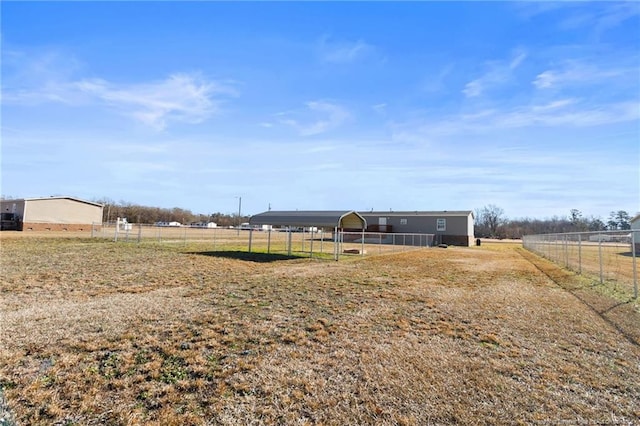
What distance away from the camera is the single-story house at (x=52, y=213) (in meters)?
34.3

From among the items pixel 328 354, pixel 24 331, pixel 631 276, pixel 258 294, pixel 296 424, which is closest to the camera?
pixel 296 424

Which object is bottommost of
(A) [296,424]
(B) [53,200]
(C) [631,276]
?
(A) [296,424]

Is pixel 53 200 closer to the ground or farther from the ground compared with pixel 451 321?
farther from the ground

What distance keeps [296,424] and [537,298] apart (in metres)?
7.64

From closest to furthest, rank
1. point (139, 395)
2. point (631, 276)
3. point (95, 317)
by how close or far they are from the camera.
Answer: point (139, 395) → point (95, 317) → point (631, 276)

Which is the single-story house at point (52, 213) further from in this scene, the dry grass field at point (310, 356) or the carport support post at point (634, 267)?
the carport support post at point (634, 267)

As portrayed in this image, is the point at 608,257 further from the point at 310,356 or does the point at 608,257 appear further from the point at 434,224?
→ the point at 434,224

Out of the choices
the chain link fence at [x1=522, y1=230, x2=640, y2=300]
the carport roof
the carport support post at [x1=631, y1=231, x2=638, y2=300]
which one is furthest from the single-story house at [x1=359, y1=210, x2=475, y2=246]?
the carport support post at [x1=631, y1=231, x2=638, y2=300]

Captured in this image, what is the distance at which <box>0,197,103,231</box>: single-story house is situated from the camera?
112ft

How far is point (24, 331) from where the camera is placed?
4719 millimetres

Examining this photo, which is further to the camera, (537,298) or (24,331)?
(537,298)

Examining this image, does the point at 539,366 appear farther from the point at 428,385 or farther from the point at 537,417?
the point at 428,385

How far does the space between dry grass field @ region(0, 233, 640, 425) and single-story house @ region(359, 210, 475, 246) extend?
2700cm

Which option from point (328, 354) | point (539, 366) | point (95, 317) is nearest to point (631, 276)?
point (539, 366)
